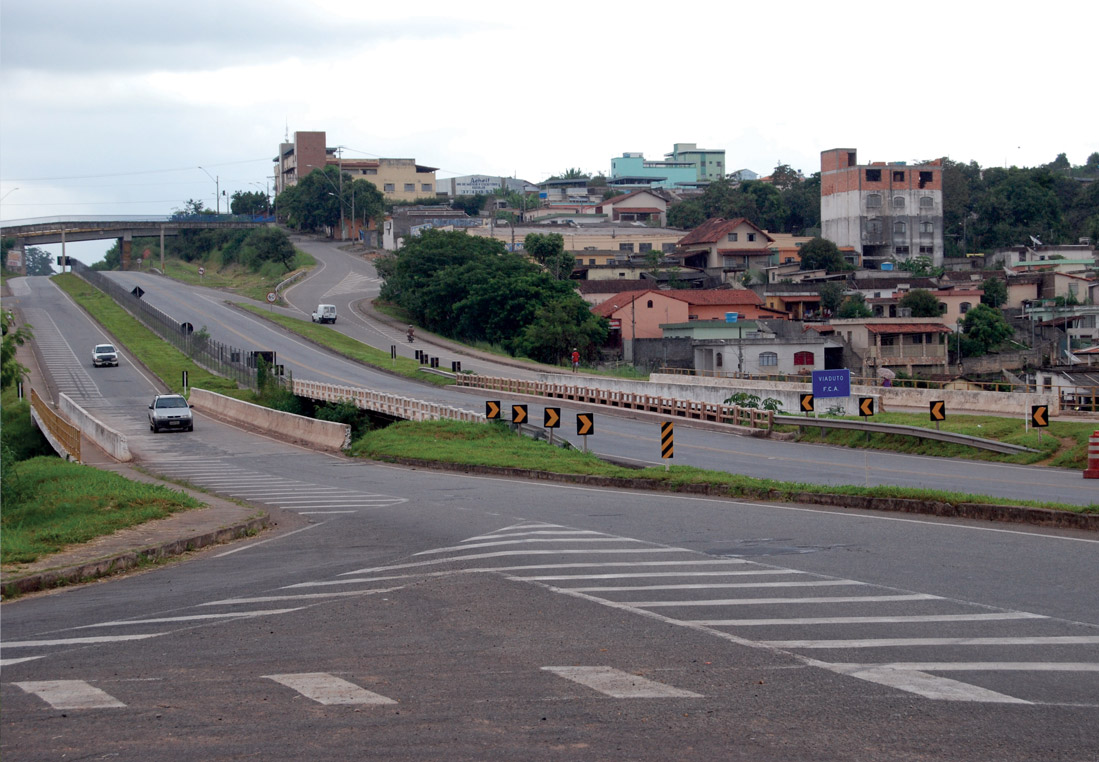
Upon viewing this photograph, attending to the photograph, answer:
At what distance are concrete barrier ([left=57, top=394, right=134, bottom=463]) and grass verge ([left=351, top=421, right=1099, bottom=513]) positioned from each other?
7.63 metres

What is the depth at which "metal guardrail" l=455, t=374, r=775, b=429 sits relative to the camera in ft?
146

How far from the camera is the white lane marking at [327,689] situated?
803cm

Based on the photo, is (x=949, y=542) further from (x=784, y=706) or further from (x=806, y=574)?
(x=784, y=706)

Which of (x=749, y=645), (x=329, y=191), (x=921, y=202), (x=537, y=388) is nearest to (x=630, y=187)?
(x=329, y=191)

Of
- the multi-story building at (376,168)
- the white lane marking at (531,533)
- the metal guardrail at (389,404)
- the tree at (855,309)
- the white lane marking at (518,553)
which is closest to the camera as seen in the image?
the white lane marking at (518,553)

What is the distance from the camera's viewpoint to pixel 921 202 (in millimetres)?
113938

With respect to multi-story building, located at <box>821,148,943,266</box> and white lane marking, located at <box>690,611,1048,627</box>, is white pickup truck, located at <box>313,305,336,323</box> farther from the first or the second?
white lane marking, located at <box>690,611,1048,627</box>

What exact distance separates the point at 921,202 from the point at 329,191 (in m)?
72.5

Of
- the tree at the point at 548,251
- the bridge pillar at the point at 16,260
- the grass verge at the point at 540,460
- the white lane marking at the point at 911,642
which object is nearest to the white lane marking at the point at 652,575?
the white lane marking at the point at 911,642

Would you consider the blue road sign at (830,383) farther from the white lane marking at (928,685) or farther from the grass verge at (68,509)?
the white lane marking at (928,685)

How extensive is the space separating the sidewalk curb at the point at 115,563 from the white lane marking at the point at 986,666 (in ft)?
32.8

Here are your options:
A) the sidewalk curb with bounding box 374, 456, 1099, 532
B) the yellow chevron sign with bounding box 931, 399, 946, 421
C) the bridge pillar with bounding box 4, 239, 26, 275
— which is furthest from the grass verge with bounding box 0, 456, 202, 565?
the bridge pillar with bounding box 4, 239, 26, 275

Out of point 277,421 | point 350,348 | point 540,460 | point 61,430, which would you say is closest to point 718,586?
point 540,460

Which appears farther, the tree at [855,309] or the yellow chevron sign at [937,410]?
the tree at [855,309]
